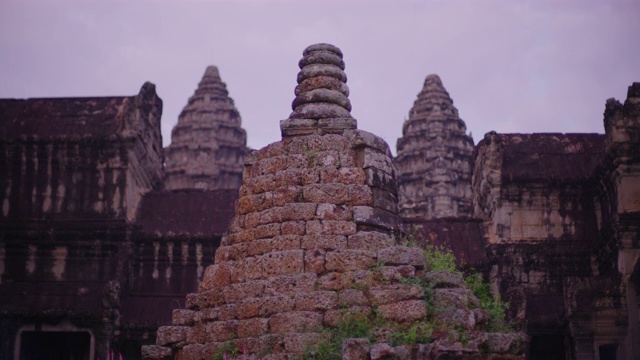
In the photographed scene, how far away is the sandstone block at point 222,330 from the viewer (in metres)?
10.7

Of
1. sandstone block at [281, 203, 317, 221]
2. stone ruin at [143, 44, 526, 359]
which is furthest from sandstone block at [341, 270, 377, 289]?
sandstone block at [281, 203, 317, 221]

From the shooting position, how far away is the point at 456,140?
4056 cm

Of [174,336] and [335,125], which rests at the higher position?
[335,125]

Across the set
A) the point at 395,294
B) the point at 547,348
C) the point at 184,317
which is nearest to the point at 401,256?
the point at 395,294

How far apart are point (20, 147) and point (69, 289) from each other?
395 cm

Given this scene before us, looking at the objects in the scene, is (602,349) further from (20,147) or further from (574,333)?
(20,147)

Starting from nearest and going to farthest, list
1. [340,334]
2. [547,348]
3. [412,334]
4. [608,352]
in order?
[412,334] → [340,334] → [608,352] → [547,348]

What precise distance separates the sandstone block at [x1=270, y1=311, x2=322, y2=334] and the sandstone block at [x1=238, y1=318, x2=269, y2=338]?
17cm

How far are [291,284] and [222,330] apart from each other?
3.42ft

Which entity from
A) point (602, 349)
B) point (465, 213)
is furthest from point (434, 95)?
point (602, 349)

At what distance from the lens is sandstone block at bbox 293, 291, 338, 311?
1023cm

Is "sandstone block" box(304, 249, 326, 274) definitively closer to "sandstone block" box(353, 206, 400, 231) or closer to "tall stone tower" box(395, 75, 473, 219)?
"sandstone block" box(353, 206, 400, 231)

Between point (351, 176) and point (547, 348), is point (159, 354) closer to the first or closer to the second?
point (351, 176)

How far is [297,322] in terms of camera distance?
1011 centimetres
